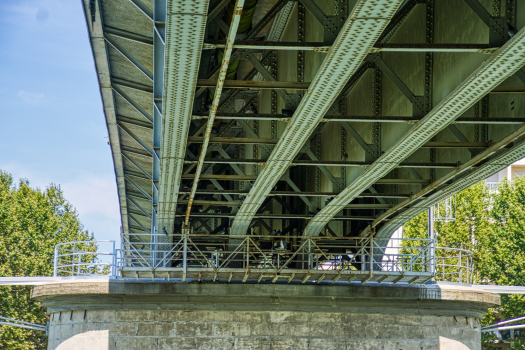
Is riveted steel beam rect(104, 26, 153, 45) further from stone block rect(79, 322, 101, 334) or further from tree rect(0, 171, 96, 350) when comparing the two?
tree rect(0, 171, 96, 350)

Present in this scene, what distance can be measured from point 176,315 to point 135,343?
5.22 ft

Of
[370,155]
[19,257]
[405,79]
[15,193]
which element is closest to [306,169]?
[370,155]

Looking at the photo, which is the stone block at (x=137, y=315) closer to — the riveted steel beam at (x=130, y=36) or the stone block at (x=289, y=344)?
the stone block at (x=289, y=344)

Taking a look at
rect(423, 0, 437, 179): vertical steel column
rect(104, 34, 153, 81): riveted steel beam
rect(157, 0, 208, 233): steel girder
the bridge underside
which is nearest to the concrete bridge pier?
the bridge underside

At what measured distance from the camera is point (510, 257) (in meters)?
53.5

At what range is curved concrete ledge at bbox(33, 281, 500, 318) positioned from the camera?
22359 mm

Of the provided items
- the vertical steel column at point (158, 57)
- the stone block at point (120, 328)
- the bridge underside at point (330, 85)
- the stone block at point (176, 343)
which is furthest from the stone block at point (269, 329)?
the vertical steel column at point (158, 57)

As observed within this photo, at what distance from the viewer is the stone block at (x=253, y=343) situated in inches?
877

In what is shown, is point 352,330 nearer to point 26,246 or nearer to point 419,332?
point 419,332

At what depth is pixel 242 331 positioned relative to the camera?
22.5m

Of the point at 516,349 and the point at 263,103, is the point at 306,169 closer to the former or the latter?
the point at 263,103

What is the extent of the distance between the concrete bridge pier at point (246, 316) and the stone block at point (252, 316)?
0.11 feet

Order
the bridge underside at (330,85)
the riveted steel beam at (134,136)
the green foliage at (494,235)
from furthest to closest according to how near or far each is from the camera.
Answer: the green foliage at (494,235), the riveted steel beam at (134,136), the bridge underside at (330,85)

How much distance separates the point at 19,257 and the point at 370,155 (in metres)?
46.0
